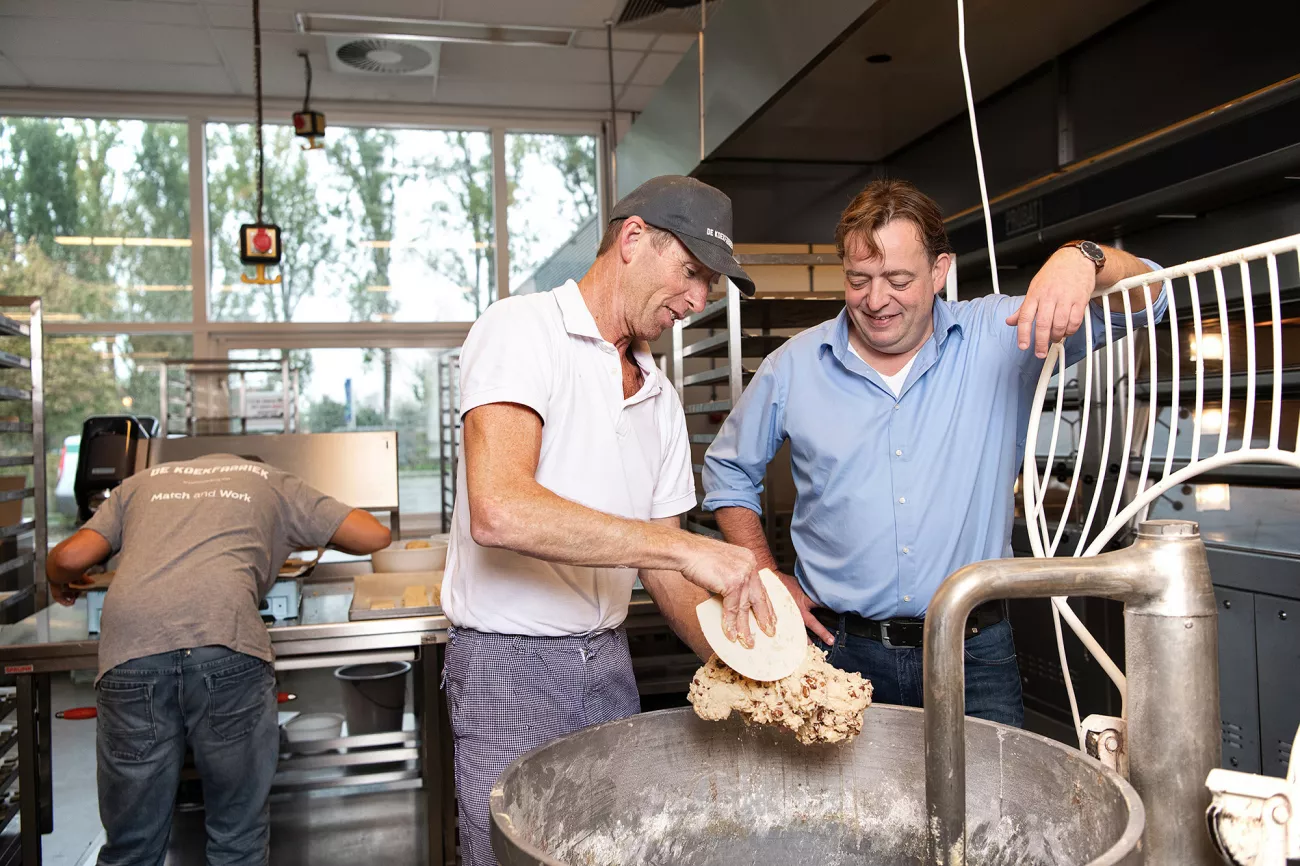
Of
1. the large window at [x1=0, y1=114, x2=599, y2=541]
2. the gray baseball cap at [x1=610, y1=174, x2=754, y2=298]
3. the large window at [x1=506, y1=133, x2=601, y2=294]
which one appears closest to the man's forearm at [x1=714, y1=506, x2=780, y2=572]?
the gray baseball cap at [x1=610, y1=174, x2=754, y2=298]

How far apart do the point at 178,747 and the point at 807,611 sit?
5.55 ft

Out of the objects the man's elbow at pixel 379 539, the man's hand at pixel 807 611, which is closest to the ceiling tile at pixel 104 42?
the man's elbow at pixel 379 539

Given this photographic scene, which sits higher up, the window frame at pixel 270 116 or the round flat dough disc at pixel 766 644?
the window frame at pixel 270 116

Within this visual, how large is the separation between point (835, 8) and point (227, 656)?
2.16 meters

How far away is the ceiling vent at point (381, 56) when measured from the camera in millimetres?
5484

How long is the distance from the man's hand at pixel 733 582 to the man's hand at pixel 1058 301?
0.46m

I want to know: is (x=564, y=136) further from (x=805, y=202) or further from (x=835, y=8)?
(x=835, y=8)

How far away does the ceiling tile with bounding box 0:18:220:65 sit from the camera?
5.31 metres

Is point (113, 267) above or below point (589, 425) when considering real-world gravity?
above

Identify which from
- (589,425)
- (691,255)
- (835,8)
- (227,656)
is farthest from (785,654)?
(227,656)

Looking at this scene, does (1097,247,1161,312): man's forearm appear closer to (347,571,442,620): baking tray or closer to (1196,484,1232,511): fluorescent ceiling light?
(1196,484,1232,511): fluorescent ceiling light

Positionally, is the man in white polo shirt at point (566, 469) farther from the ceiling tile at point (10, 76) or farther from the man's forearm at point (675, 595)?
the ceiling tile at point (10, 76)

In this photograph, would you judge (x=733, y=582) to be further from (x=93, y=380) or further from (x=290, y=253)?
(x=93, y=380)

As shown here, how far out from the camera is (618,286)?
163 centimetres
